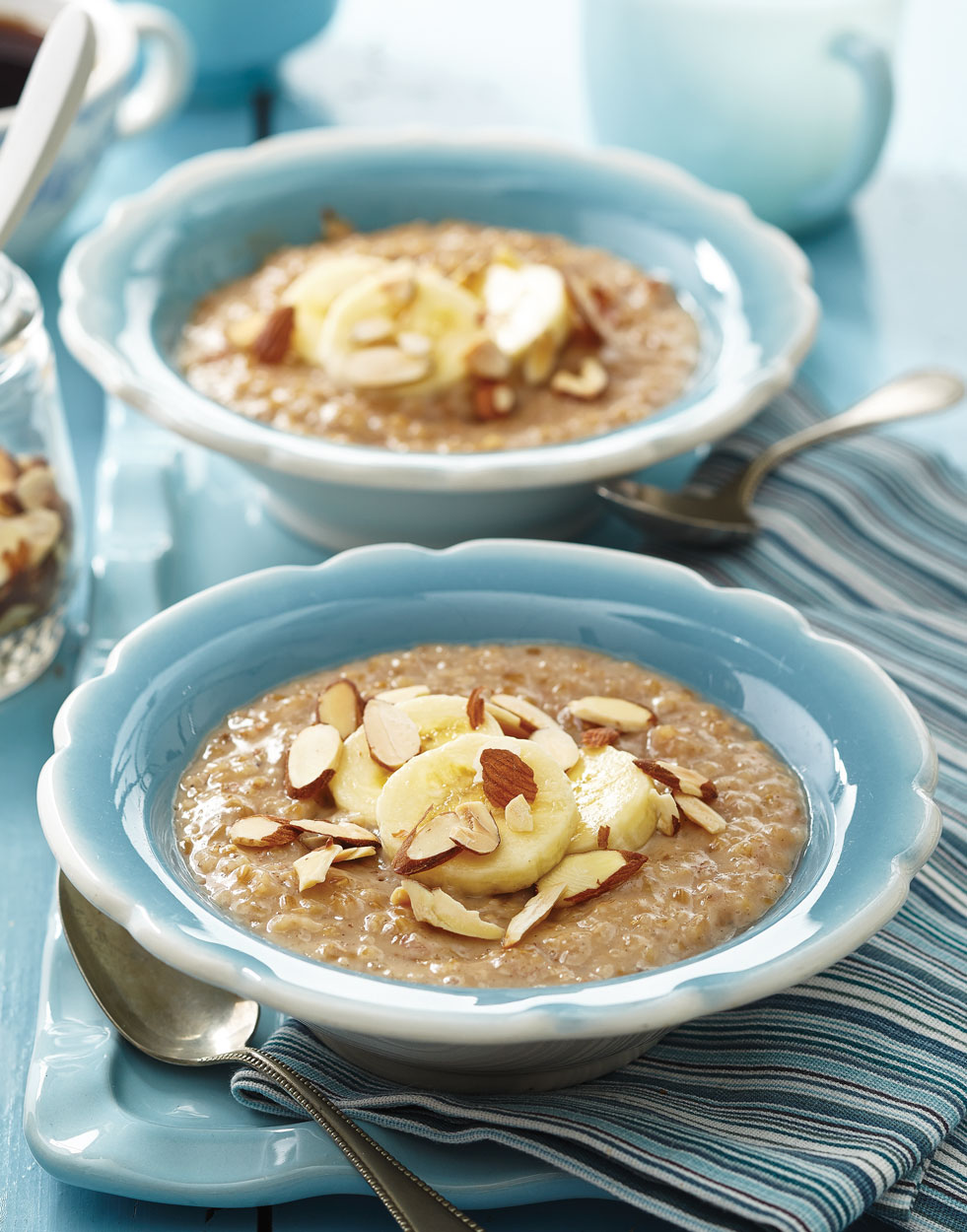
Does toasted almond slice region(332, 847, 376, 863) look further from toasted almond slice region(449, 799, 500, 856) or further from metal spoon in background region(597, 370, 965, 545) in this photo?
metal spoon in background region(597, 370, 965, 545)

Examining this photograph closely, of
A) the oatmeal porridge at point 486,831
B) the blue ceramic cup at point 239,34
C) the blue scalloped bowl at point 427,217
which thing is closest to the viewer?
the oatmeal porridge at point 486,831

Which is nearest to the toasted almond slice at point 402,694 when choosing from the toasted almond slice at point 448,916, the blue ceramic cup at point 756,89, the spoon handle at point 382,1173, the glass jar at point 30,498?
the toasted almond slice at point 448,916

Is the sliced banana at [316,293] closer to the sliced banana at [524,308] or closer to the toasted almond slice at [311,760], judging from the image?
the sliced banana at [524,308]

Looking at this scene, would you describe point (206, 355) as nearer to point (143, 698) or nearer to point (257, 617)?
point (257, 617)

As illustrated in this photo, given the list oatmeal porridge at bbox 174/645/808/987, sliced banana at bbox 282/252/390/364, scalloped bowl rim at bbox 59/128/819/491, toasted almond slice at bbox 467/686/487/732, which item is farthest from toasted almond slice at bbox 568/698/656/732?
sliced banana at bbox 282/252/390/364

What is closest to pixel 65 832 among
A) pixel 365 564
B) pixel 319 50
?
pixel 365 564

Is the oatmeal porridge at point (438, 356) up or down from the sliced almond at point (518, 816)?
down
